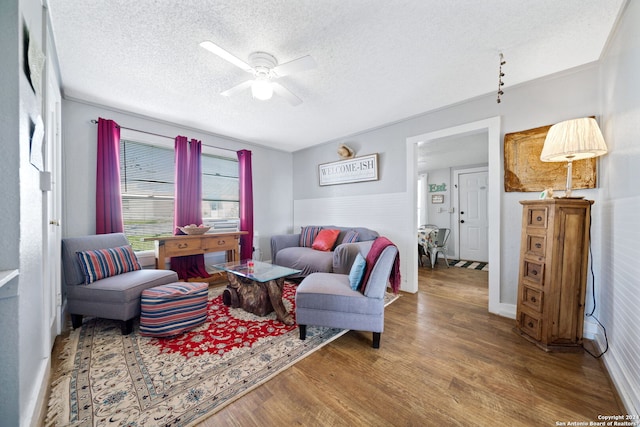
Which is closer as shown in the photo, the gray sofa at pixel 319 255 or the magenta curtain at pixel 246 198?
the gray sofa at pixel 319 255

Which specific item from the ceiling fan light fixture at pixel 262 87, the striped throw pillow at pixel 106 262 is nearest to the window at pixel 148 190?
the striped throw pillow at pixel 106 262

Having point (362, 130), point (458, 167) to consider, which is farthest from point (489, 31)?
point (458, 167)

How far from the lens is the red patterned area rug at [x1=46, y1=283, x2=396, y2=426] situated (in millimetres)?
1271

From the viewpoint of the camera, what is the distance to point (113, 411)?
127 centimetres

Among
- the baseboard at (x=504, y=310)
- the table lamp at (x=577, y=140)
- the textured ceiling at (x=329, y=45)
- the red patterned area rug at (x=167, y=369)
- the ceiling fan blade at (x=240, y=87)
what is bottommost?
the red patterned area rug at (x=167, y=369)

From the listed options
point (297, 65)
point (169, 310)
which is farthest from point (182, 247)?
point (297, 65)

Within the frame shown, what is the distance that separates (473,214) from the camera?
5387 mm

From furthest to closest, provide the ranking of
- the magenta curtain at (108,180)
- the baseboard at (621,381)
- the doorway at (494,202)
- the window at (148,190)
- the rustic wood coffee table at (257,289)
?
1. the window at (148,190)
2. the magenta curtain at (108,180)
3. the doorway at (494,202)
4. the rustic wood coffee table at (257,289)
5. the baseboard at (621,381)

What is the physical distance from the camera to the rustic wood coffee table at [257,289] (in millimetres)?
2301

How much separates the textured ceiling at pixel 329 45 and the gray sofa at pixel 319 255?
1757mm

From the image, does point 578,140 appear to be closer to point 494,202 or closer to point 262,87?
point 494,202

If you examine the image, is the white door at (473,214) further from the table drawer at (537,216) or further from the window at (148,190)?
the window at (148,190)

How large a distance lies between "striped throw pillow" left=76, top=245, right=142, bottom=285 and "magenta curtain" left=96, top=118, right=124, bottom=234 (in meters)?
0.57

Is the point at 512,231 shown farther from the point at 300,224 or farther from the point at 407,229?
the point at 300,224
